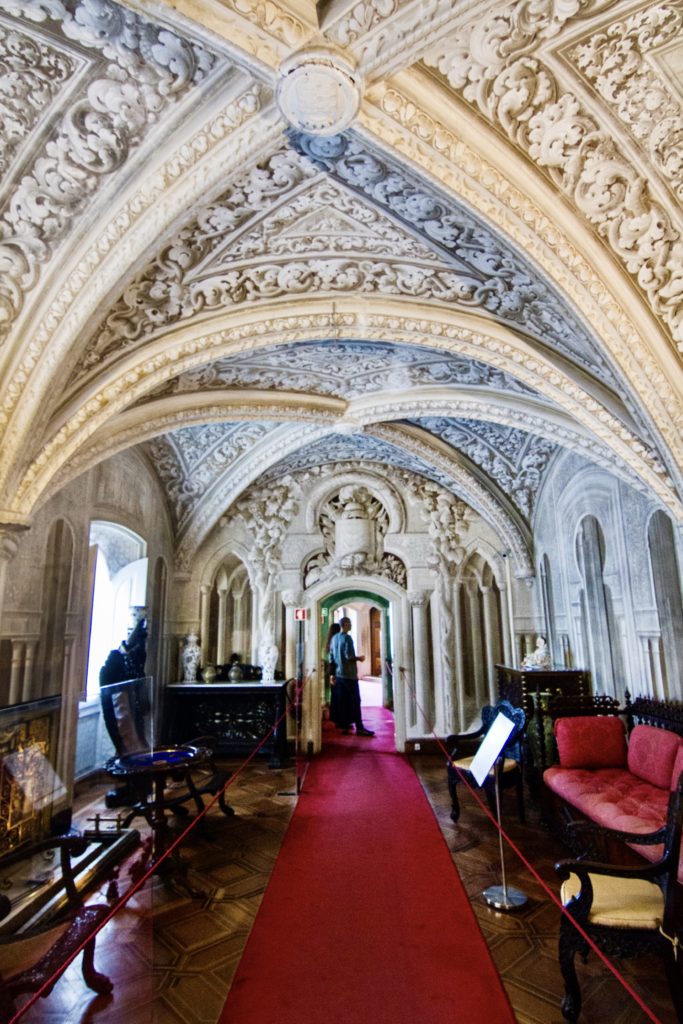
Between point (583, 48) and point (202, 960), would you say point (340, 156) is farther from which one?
point (202, 960)

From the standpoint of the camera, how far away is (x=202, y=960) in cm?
296

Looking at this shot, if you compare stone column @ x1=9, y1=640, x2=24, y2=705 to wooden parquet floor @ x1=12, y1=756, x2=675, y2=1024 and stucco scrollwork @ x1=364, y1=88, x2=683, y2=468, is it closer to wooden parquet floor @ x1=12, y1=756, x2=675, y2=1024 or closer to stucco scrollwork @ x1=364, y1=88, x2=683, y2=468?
wooden parquet floor @ x1=12, y1=756, x2=675, y2=1024

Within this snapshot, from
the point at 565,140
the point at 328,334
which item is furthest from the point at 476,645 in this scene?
the point at 565,140

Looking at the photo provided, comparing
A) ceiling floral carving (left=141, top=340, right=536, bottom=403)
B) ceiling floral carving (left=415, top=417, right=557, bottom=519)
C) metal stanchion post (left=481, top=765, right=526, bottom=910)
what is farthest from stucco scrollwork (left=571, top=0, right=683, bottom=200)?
ceiling floral carving (left=415, top=417, right=557, bottom=519)

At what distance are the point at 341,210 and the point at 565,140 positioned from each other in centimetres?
127

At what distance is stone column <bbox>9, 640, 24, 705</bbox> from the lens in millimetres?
4445

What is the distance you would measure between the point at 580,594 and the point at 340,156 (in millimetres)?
5259

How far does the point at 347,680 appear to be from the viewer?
9.51 meters

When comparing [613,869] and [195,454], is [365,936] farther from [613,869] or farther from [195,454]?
[195,454]

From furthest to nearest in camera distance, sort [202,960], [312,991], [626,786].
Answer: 1. [626,786]
2. [202,960]
3. [312,991]

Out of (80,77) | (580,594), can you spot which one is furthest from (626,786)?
(80,77)

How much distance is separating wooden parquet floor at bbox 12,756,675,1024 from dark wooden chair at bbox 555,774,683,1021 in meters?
0.24

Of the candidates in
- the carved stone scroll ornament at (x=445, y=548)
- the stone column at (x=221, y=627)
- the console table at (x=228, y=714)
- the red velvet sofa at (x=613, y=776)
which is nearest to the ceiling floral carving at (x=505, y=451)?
the carved stone scroll ornament at (x=445, y=548)

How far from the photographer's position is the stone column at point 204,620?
8234mm
